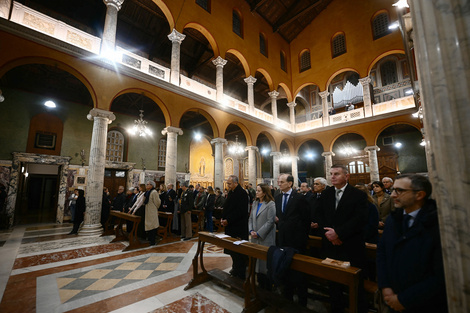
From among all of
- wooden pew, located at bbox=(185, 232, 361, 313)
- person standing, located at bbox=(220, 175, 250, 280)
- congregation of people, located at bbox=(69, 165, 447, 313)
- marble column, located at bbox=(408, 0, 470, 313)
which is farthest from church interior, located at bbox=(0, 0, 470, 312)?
person standing, located at bbox=(220, 175, 250, 280)

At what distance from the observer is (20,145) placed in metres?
9.81

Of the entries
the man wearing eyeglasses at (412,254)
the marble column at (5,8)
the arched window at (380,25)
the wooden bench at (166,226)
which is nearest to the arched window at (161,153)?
the wooden bench at (166,226)

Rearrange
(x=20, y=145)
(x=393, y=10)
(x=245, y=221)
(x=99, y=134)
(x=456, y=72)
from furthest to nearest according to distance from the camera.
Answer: (x=393, y=10) < (x=20, y=145) < (x=99, y=134) < (x=245, y=221) < (x=456, y=72)

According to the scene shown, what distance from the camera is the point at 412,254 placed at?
1461 millimetres

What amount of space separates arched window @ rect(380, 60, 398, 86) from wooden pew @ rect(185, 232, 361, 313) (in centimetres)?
1804

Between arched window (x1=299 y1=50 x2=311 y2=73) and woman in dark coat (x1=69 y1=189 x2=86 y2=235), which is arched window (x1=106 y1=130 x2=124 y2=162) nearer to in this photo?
woman in dark coat (x1=69 y1=189 x2=86 y2=235)

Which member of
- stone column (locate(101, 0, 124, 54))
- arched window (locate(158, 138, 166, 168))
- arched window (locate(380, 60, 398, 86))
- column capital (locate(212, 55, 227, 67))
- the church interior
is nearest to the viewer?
the church interior

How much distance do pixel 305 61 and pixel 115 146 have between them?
1525 centimetres

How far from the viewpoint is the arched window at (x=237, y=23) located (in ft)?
44.8

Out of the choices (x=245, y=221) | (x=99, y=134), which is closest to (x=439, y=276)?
(x=245, y=221)

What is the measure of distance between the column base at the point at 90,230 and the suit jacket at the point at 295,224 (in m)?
6.33

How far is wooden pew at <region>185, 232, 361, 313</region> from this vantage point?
1891 mm

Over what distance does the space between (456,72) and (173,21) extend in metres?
11.3

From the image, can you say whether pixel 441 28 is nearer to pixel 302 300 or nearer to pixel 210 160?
pixel 302 300
